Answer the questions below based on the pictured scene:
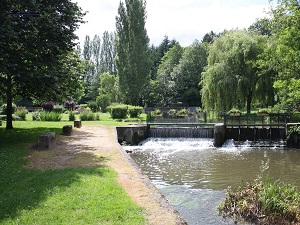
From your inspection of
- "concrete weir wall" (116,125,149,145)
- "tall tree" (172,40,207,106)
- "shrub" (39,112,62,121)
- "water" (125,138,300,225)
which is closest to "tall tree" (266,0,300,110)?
"water" (125,138,300,225)

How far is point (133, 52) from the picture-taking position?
43750 millimetres

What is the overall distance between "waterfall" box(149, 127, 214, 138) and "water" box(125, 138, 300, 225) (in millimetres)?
571

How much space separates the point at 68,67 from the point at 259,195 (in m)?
11.6

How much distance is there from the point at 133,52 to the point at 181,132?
78.4 feet

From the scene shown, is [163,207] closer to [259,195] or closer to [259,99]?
[259,195]

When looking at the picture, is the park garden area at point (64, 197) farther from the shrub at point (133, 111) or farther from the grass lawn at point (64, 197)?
the shrub at point (133, 111)

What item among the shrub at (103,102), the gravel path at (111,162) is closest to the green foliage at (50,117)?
the gravel path at (111,162)

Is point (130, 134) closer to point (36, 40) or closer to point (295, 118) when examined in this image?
Answer: point (36, 40)

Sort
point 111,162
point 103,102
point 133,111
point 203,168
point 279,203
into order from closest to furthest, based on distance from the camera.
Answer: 1. point 279,203
2. point 111,162
3. point 203,168
4. point 133,111
5. point 103,102

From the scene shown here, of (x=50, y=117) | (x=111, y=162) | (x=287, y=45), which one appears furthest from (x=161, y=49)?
(x=111, y=162)

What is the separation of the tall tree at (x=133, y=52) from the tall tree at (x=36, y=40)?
92.9ft

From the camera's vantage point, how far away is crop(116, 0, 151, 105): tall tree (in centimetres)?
4394

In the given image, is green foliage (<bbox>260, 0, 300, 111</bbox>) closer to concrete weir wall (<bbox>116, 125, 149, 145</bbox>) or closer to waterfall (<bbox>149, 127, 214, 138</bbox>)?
waterfall (<bbox>149, 127, 214, 138</bbox>)

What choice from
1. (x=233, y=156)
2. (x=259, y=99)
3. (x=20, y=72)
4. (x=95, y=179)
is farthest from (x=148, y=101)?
(x=95, y=179)
